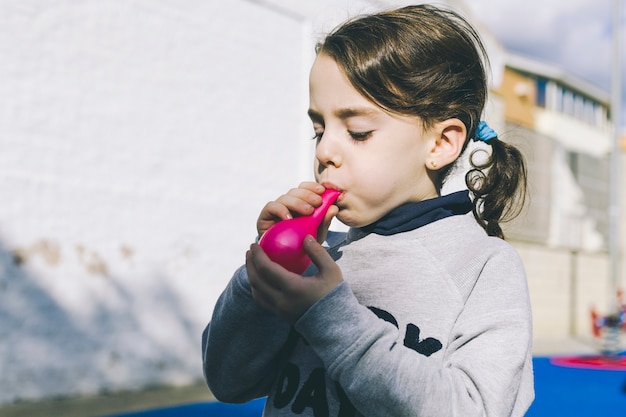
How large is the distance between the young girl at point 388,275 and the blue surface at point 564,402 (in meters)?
2.40

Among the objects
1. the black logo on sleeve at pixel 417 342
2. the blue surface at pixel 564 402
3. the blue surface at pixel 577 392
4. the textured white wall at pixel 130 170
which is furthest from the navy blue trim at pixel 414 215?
the textured white wall at pixel 130 170

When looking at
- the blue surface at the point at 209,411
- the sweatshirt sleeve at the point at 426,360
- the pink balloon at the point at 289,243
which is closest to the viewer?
the sweatshirt sleeve at the point at 426,360

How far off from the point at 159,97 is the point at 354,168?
434cm

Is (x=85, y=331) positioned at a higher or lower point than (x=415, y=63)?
lower

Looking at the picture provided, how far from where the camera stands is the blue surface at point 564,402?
3717 mm

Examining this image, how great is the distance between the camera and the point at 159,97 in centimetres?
534

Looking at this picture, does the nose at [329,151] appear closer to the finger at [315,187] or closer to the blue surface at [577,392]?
the finger at [315,187]

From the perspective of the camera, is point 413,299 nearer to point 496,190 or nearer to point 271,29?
point 496,190

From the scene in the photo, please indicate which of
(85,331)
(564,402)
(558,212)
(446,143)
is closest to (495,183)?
(446,143)

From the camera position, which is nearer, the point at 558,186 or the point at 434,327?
the point at 434,327

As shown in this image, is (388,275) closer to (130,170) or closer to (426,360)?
(426,360)

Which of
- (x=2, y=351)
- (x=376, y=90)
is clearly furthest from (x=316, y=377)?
(x=2, y=351)

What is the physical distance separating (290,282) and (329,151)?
321mm

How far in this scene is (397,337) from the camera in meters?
1.05
